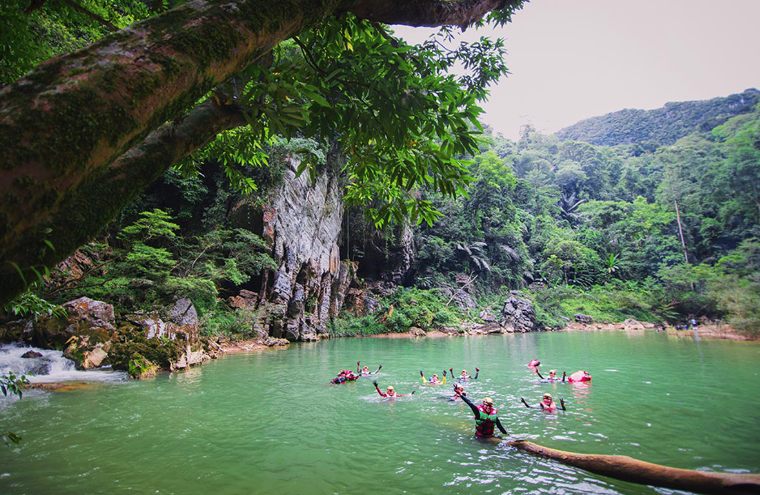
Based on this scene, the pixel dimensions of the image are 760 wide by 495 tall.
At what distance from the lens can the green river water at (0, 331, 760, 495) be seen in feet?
14.0

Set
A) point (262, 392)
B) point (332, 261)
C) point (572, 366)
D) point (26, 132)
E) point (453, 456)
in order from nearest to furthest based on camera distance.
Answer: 1. point (26, 132)
2. point (453, 456)
3. point (262, 392)
4. point (572, 366)
5. point (332, 261)

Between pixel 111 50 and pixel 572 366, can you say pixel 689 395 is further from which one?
pixel 111 50

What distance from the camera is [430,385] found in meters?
10.2

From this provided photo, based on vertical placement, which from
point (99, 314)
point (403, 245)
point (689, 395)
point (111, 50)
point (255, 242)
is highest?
point (403, 245)

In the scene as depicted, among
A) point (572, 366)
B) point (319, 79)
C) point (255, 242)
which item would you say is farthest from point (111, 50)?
point (255, 242)

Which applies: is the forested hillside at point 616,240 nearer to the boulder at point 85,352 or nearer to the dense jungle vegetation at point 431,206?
the dense jungle vegetation at point 431,206

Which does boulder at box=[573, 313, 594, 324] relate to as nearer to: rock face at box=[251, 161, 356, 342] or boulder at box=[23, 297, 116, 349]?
rock face at box=[251, 161, 356, 342]

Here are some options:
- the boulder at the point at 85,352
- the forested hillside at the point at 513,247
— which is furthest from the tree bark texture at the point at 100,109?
the forested hillside at the point at 513,247

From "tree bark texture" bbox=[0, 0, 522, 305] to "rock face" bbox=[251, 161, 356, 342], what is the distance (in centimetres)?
1706

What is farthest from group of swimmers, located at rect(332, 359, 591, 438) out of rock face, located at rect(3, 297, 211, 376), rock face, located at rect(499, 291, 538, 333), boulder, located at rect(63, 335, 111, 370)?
rock face, located at rect(499, 291, 538, 333)

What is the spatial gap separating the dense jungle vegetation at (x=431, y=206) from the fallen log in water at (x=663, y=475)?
337 cm

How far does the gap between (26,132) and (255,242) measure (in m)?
16.8

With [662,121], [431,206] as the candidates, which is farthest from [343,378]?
[662,121]

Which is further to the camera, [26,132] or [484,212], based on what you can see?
[484,212]
